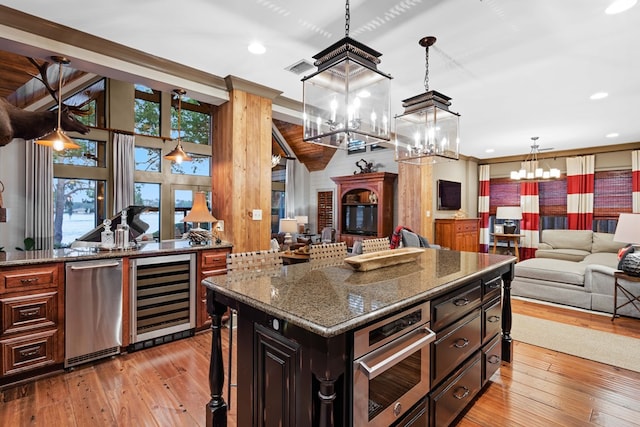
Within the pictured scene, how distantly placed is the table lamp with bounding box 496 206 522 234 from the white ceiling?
3.83m

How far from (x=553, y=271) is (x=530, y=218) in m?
3.72

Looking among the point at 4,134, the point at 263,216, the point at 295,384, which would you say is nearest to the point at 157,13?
the point at 4,134

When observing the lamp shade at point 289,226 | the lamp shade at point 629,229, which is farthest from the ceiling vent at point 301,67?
the lamp shade at point 289,226

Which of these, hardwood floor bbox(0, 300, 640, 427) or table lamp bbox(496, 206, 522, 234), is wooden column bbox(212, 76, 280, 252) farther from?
table lamp bbox(496, 206, 522, 234)

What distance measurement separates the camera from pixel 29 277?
2.41m

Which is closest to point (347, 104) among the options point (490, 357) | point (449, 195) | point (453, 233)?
point (490, 357)

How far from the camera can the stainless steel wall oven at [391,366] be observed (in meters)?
1.23

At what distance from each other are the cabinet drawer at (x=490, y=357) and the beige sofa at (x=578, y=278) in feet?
9.26

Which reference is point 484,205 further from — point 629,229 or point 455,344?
point 455,344

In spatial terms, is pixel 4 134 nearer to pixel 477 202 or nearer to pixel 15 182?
pixel 15 182

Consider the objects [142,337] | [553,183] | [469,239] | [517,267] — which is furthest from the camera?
[553,183]

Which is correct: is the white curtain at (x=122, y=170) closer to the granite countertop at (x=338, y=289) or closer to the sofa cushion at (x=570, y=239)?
the granite countertop at (x=338, y=289)

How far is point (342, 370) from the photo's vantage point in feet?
3.89

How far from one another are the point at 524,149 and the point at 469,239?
245 centimetres
